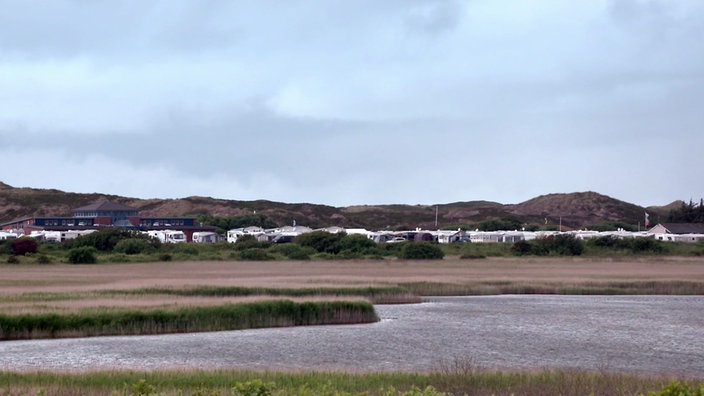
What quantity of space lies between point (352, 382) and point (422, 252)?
71.3 metres

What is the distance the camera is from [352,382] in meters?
20.7

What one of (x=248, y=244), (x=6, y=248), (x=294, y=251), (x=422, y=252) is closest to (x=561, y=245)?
(x=422, y=252)

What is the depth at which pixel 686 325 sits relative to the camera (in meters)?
39.2

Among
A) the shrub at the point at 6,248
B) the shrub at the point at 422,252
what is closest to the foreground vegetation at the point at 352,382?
the shrub at the point at 422,252

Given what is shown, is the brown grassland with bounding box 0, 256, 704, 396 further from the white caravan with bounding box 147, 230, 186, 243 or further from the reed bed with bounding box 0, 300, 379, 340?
the white caravan with bounding box 147, 230, 186, 243

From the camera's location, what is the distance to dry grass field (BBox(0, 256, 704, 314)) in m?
41.9

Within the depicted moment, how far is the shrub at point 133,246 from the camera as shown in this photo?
304 feet

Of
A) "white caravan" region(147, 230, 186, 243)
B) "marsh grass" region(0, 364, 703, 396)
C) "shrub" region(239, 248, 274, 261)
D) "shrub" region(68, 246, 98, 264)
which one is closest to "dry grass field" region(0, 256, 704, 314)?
"shrub" region(68, 246, 98, 264)

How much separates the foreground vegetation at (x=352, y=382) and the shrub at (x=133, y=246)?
2798 inches

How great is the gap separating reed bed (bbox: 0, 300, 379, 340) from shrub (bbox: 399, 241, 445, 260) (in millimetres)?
50852

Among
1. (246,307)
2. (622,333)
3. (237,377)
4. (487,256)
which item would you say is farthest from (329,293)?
(487,256)

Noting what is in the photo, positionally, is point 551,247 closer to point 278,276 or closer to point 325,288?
point 278,276

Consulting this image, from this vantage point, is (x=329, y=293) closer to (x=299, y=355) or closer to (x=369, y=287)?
(x=369, y=287)

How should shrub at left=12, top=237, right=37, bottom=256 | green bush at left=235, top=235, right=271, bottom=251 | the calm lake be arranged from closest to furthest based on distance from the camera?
the calm lake
shrub at left=12, top=237, right=37, bottom=256
green bush at left=235, top=235, right=271, bottom=251
